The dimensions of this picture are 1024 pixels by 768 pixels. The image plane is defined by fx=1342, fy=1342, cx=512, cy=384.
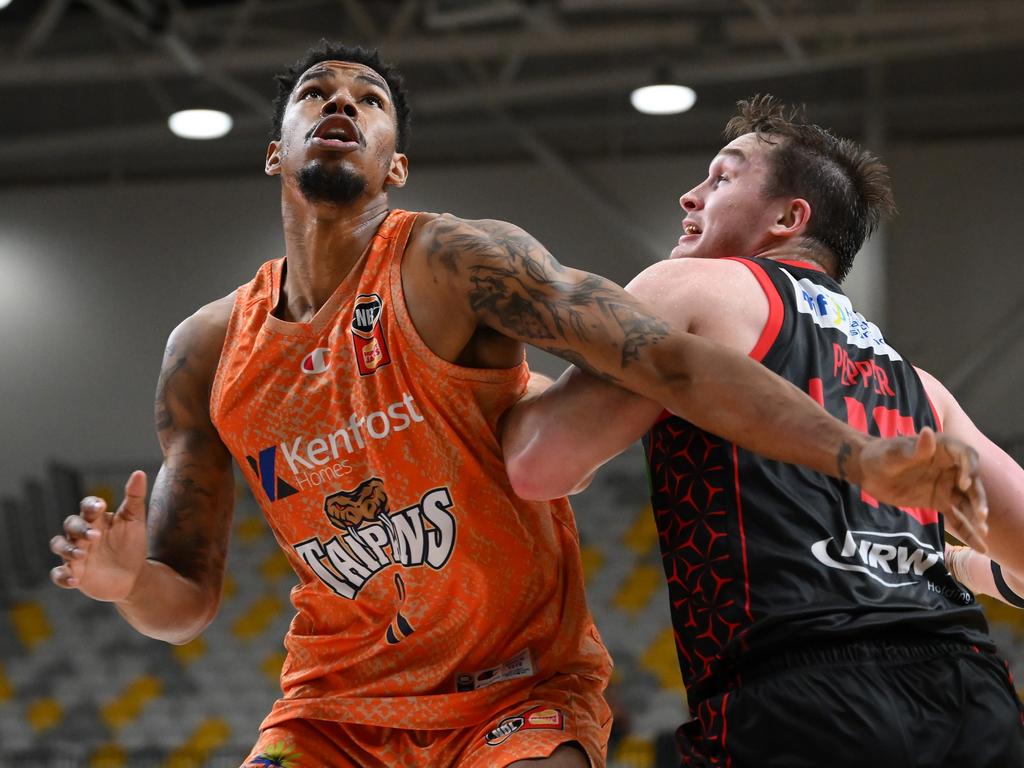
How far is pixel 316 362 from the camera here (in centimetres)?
312

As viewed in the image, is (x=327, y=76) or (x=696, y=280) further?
(x=327, y=76)

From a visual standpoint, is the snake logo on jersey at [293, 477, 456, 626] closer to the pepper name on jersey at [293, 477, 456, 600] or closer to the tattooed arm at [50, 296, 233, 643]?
the pepper name on jersey at [293, 477, 456, 600]

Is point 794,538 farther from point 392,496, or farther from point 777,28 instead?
point 777,28

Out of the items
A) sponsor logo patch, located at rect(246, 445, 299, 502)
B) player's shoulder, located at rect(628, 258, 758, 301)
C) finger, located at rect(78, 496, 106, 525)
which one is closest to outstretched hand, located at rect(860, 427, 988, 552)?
player's shoulder, located at rect(628, 258, 758, 301)

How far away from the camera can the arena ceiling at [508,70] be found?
1178cm

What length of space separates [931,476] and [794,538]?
36 centimetres

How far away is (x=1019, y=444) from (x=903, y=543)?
9.58 meters

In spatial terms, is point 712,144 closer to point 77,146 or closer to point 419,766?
point 77,146

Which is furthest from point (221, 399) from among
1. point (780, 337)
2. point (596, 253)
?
point (596, 253)

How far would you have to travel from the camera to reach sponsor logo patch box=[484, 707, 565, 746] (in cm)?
298

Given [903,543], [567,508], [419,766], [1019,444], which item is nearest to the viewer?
[903,543]

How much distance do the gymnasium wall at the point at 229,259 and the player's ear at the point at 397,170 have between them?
31.0ft

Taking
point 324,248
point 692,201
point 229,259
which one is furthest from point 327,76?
point 229,259

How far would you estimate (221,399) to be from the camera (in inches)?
127
